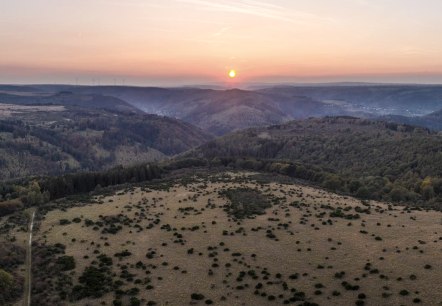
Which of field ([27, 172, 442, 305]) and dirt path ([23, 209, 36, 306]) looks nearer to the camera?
field ([27, 172, 442, 305])

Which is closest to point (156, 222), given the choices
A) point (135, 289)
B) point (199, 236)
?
point (199, 236)

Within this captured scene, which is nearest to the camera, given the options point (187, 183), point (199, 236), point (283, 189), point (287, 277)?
point (287, 277)

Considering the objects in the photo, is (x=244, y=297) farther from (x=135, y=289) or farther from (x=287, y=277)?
(x=135, y=289)

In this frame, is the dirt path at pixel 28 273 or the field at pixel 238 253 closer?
the field at pixel 238 253

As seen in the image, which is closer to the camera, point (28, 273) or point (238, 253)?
point (28, 273)

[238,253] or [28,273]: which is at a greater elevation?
[238,253]

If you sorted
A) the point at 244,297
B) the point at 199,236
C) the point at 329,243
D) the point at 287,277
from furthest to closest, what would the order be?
1. the point at 199,236
2. the point at 329,243
3. the point at 287,277
4. the point at 244,297

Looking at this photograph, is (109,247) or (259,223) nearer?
(109,247)

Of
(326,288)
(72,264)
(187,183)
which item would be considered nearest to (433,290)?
(326,288)
